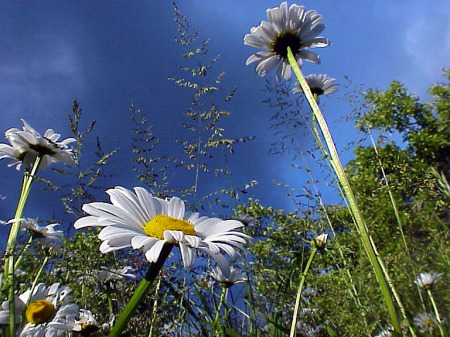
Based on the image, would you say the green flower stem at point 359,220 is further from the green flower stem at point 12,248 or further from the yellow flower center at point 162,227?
the green flower stem at point 12,248

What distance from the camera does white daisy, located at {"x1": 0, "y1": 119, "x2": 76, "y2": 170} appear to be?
5.97ft

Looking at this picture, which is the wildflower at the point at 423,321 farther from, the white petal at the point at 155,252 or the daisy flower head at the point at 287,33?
the white petal at the point at 155,252

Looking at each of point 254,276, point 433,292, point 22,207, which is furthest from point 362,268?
point 22,207

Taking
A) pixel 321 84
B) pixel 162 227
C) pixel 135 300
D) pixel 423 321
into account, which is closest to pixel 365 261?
pixel 423 321

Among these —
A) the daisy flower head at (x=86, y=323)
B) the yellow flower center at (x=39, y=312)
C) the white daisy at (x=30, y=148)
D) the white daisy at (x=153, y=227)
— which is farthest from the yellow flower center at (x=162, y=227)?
the white daisy at (x=30, y=148)

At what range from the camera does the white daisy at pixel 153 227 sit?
0.85 meters

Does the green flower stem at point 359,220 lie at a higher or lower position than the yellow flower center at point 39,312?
higher

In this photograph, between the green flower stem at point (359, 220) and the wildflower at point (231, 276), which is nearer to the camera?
the green flower stem at point (359, 220)

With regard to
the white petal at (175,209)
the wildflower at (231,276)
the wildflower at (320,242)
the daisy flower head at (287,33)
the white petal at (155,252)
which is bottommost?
the white petal at (155,252)

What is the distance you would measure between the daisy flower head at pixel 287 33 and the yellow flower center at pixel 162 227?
102 centimetres

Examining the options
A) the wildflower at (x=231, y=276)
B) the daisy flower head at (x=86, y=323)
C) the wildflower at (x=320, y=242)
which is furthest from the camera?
the wildflower at (x=231, y=276)

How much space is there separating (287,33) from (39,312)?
1.36m

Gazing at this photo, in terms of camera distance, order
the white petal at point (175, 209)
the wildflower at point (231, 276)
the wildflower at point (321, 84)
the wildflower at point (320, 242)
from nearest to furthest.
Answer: the white petal at point (175, 209) → the wildflower at point (320, 242) → the wildflower at point (231, 276) → the wildflower at point (321, 84)

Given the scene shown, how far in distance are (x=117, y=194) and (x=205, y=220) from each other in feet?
0.82
